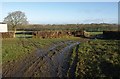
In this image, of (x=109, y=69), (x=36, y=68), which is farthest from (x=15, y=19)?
(x=109, y=69)

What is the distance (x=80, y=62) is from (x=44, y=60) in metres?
3.46

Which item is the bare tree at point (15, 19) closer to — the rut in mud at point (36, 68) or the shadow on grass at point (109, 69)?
the rut in mud at point (36, 68)

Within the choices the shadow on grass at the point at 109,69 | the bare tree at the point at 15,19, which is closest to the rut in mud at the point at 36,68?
the shadow on grass at the point at 109,69

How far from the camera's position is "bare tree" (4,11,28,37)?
6999 cm

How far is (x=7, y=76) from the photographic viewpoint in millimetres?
13227

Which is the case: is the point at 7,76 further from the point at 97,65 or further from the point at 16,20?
the point at 16,20

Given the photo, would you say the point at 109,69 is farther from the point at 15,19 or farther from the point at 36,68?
the point at 15,19

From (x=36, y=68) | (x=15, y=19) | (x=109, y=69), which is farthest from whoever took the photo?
(x=15, y=19)

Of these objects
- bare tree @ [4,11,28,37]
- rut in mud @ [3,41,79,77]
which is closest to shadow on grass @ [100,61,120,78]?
rut in mud @ [3,41,79,77]

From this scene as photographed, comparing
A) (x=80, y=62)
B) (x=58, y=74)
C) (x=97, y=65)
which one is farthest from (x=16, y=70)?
(x=97, y=65)

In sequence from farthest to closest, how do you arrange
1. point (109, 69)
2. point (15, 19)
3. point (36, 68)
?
point (15, 19), point (36, 68), point (109, 69)

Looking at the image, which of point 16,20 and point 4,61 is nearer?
point 4,61

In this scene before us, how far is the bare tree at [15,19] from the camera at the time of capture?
69988 millimetres

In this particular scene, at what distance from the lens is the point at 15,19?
232 feet
